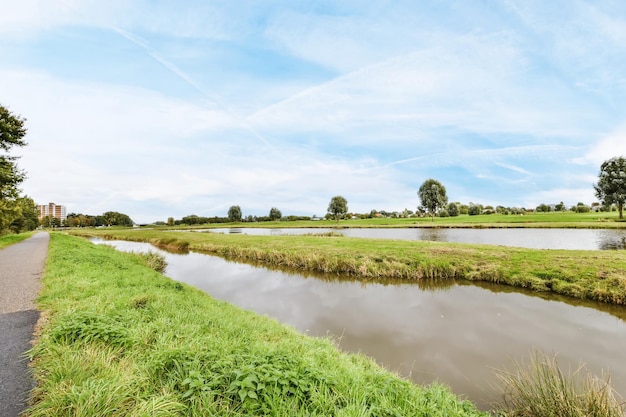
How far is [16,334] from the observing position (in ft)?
20.3

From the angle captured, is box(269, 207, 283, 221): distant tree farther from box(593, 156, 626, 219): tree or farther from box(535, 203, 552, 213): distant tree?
box(593, 156, 626, 219): tree

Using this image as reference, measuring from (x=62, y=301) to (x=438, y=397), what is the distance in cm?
998

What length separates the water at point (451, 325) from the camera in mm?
7799

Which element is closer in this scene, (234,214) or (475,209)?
(475,209)

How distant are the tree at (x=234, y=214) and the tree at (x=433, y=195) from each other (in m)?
101

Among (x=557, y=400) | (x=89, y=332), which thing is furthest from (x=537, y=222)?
(x=89, y=332)

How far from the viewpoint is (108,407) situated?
3.62 m

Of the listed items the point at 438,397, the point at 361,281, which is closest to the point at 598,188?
the point at 361,281

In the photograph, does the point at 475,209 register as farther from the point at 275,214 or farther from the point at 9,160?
the point at 9,160

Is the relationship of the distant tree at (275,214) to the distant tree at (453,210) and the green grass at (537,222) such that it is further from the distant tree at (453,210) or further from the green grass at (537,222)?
the distant tree at (453,210)

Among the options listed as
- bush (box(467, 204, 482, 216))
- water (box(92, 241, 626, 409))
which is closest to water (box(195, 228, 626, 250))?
water (box(92, 241, 626, 409))

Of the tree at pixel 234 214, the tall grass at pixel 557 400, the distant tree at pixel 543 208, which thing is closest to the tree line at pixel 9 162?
the tall grass at pixel 557 400

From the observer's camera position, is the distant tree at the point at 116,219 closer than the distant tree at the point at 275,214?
No

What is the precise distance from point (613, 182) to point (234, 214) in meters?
141
